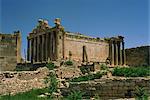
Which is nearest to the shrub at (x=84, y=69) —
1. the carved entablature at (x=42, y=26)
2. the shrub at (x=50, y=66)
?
the shrub at (x=50, y=66)

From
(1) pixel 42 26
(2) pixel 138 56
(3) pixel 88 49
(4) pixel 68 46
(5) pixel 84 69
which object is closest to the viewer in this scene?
(5) pixel 84 69

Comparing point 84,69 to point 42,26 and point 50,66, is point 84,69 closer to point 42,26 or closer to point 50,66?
point 50,66

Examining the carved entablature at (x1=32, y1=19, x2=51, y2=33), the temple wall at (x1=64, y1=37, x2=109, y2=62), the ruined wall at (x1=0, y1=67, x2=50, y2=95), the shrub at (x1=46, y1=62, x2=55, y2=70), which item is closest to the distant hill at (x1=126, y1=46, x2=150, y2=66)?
the temple wall at (x1=64, y1=37, x2=109, y2=62)

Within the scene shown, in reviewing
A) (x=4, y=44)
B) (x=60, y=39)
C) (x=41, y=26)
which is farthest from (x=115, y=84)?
(x=41, y=26)

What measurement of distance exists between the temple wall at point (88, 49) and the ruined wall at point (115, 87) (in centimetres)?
2385

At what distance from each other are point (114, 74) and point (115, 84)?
5.86m

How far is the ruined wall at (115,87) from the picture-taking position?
2047 centimetres

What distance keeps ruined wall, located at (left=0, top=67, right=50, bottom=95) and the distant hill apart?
28.3 meters

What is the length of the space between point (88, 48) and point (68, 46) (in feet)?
14.9

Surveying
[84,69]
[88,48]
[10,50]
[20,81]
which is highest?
[88,48]

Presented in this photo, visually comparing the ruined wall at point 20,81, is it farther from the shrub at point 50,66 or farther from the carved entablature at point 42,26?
the carved entablature at point 42,26

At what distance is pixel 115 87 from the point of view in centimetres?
2108

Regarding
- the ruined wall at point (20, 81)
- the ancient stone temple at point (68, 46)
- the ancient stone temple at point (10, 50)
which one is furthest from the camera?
the ancient stone temple at point (68, 46)

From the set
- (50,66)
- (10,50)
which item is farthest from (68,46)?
(50,66)
